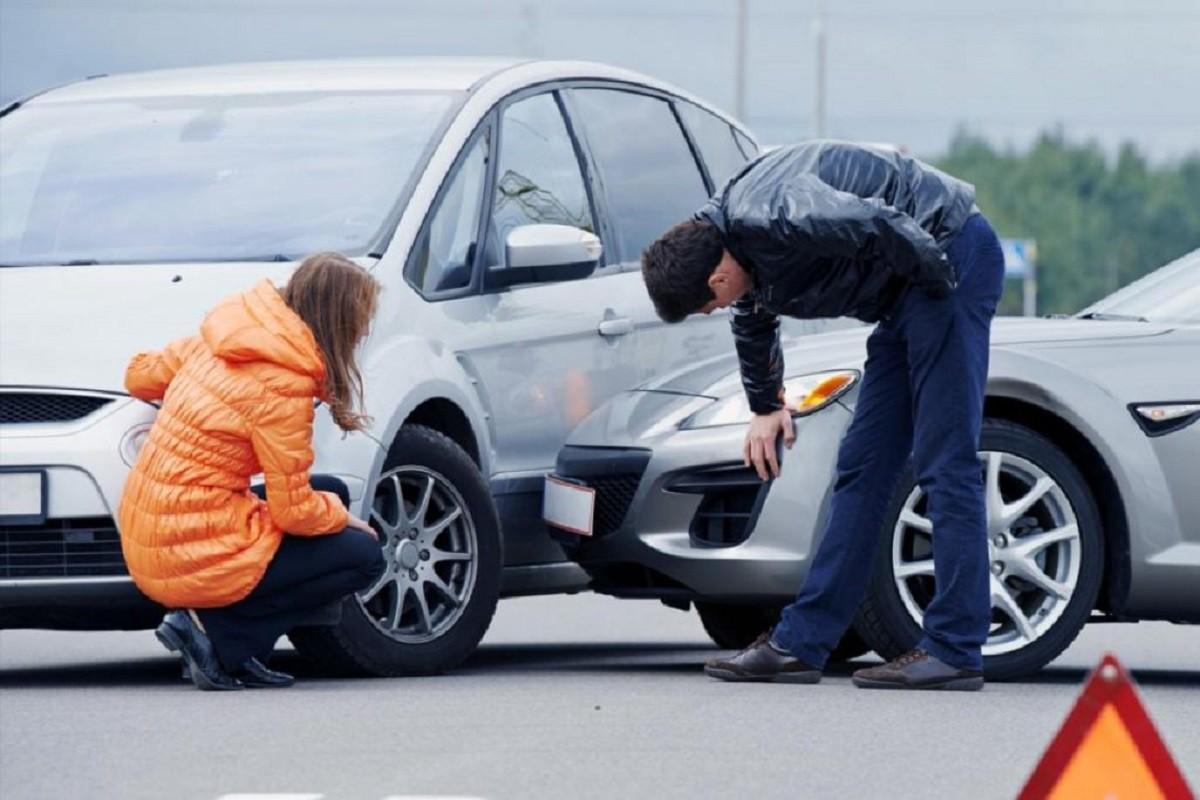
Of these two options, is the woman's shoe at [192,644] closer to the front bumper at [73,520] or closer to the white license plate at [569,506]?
the front bumper at [73,520]

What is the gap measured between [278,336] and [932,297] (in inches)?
72.0

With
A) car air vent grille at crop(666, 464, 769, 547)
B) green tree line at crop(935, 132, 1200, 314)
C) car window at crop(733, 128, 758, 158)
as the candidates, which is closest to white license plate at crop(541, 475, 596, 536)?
car air vent grille at crop(666, 464, 769, 547)

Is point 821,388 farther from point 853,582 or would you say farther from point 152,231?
point 152,231

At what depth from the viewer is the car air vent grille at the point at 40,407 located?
300 inches

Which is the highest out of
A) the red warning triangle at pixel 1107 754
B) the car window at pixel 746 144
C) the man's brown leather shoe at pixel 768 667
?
the red warning triangle at pixel 1107 754

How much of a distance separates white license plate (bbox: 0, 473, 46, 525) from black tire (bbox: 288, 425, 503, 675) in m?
0.85

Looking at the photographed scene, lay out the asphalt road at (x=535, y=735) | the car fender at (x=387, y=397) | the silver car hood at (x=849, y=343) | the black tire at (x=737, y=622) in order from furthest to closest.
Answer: the black tire at (x=737, y=622), the silver car hood at (x=849, y=343), the car fender at (x=387, y=397), the asphalt road at (x=535, y=735)

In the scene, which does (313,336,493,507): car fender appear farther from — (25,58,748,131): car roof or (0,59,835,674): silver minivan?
(25,58,748,131): car roof

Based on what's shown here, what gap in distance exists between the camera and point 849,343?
8.45 meters

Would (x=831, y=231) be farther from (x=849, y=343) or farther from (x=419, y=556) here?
(x=419, y=556)

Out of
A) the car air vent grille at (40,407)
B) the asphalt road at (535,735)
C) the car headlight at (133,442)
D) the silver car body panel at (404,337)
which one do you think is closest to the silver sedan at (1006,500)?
the asphalt road at (535,735)

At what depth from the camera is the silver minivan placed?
765 centimetres

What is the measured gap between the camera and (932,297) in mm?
7637

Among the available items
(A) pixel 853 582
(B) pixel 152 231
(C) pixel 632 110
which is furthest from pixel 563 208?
(A) pixel 853 582
